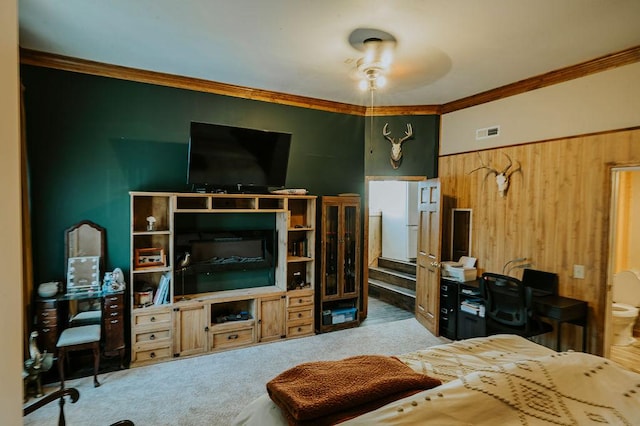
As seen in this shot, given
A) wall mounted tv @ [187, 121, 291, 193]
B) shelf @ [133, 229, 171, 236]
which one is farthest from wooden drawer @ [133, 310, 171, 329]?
wall mounted tv @ [187, 121, 291, 193]

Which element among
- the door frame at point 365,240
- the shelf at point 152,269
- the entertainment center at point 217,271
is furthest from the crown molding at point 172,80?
the shelf at point 152,269

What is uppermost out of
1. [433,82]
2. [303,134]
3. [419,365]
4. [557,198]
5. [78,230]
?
[433,82]

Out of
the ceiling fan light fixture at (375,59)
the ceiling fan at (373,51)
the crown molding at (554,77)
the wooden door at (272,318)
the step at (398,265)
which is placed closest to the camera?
the ceiling fan at (373,51)

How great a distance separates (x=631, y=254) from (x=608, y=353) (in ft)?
7.93

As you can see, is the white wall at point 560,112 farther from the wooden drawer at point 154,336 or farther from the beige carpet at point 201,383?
the wooden drawer at point 154,336

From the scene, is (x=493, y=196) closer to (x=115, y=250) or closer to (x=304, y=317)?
(x=304, y=317)

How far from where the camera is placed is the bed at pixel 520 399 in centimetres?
139

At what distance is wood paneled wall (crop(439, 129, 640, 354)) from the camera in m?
3.35

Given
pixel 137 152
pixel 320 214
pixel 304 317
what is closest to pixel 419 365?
pixel 304 317

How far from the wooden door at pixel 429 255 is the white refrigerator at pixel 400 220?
6.00 feet

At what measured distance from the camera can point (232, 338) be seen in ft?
13.1

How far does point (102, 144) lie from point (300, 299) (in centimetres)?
289

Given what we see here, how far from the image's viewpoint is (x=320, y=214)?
4.75 meters

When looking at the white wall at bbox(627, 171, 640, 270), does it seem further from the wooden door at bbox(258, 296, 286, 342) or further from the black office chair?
the wooden door at bbox(258, 296, 286, 342)
